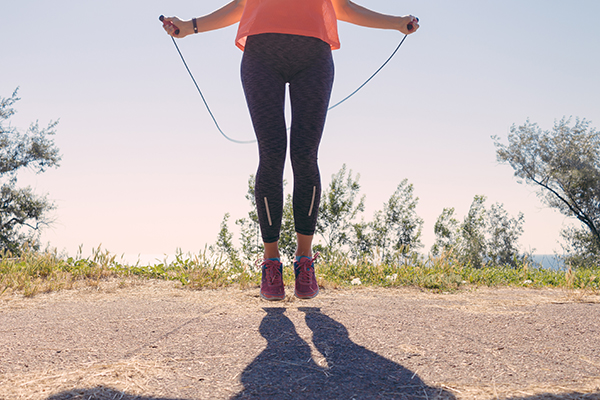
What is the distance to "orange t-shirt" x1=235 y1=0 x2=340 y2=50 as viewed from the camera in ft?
7.36

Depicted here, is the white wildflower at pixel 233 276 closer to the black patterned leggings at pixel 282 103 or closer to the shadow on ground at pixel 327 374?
the black patterned leggings at pixel 282 103

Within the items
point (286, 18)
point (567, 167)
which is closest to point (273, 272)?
point (286, 18)

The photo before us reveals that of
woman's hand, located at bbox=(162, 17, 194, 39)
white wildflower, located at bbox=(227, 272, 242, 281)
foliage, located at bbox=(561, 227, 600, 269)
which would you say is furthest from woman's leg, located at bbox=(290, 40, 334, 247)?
foliage, located at bbox=(561, 227, 600, 269)

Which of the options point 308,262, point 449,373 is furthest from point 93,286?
point 449,373

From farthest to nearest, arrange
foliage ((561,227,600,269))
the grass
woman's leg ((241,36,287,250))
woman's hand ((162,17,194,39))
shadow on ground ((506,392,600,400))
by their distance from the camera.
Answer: foliage ((561,227,600,269)) → the grass → woman's hand ((162,17,194,39)) → woman's leg ((241,36,287,250)) → shadow on ground ((506,392,600,400))

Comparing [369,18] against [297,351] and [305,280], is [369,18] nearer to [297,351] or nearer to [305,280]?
[305,280]

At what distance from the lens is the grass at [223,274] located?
3332 mm

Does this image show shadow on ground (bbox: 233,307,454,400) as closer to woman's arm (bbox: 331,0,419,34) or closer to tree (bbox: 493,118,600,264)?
woman's arm (bbox: 331,0,419,34)

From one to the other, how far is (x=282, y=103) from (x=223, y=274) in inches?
73.3

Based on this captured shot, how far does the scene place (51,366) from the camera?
1.44m

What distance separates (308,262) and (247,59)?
4.13 feet

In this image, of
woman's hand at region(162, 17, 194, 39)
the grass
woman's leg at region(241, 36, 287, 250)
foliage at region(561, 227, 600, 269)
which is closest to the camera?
woman's leg at region(241, 36, 287, 250)

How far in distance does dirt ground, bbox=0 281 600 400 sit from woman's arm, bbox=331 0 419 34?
181 centimetres

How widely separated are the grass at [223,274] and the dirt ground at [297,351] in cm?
85
